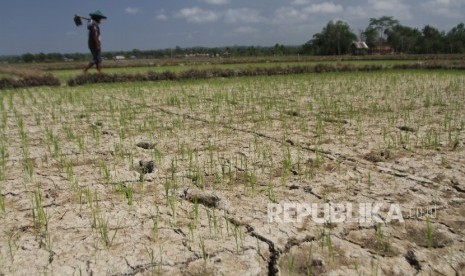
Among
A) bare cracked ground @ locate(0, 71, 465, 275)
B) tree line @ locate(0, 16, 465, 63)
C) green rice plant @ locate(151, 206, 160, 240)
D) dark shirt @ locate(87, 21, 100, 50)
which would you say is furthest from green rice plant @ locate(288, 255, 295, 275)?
tree line @ locate(0, 16, 465, 63)

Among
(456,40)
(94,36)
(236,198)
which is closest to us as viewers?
(236,198)

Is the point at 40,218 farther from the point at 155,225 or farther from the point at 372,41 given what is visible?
the point at 372,41

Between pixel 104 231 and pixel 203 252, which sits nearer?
pixel 203 252

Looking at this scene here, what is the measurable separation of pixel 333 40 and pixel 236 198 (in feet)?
196

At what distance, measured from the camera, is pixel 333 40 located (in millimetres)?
58188

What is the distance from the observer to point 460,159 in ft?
9.57

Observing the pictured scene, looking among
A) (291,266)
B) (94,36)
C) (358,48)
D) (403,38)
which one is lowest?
(291,266)

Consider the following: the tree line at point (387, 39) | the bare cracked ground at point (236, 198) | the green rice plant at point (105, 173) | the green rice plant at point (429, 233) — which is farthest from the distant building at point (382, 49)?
the green rice plant at point (429, 233)

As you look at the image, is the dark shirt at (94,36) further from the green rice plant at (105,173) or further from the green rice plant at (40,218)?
the green rice plant at (40,218)

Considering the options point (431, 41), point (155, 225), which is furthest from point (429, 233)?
point (431, 41)

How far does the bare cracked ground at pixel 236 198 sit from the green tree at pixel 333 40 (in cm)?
5564

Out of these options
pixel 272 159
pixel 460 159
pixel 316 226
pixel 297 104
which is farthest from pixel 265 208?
pixel 297 104

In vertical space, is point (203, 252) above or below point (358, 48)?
below

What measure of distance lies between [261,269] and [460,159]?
208cm
